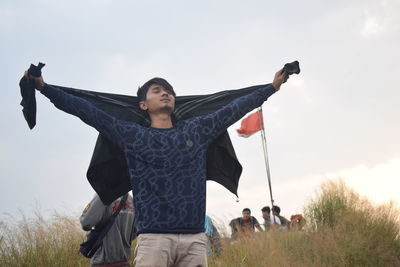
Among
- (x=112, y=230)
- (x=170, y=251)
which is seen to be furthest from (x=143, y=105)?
(x=112, y=230)

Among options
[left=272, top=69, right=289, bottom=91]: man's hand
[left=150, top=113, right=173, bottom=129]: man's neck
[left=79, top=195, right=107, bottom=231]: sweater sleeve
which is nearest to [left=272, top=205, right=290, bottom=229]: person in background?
[left=79, top=195, right=107, bottom=231]: sweater sleeve

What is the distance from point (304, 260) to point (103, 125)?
5.95m

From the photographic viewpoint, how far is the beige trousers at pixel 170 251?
2787mm

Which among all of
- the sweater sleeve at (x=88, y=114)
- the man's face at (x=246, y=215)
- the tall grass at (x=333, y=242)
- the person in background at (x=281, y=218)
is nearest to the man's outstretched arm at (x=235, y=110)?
the sweater sleeve at (x=88, y=114)

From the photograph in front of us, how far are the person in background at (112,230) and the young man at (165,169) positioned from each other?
1.48 m

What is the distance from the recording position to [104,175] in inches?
139

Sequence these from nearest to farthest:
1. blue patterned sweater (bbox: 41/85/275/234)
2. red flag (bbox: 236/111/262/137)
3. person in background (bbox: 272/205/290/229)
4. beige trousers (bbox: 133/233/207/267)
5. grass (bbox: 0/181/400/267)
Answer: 1. beige trousers (bbox: 133/233/207/267)
2. blue patterned sweater (bbox: 41/85/275/234)
3. grass (bbox: 0/181/400/267)
4. person in background (bbox: 272/205/290/229)
5. red flag (bbox: 236/111/262/137)

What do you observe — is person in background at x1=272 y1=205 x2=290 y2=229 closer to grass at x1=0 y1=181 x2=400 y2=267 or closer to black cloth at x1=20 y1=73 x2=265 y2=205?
grass at x1=0 y1=181 x2=400 y2=267

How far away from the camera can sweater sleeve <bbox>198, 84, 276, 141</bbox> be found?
3.31 metres

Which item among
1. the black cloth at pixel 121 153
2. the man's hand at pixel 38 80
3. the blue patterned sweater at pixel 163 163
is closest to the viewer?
the blue patterned sweater at pixel 163 163

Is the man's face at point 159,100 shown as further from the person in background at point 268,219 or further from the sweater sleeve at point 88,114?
the person in background at point 268,219

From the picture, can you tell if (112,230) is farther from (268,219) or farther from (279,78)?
(268,219)

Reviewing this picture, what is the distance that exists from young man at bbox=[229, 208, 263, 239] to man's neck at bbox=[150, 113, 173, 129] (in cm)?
683

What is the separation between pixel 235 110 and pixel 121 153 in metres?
0.90
